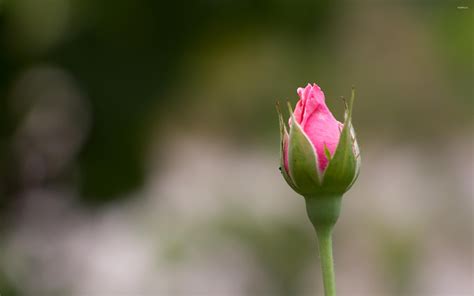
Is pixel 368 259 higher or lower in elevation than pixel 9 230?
lower

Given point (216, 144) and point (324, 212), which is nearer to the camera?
point (324, 212)

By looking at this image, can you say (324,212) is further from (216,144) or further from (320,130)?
(216,144)

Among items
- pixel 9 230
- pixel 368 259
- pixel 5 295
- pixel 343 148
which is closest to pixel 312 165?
pixel 343 148

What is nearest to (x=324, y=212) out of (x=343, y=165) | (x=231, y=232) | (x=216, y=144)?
(x=343, y=165)

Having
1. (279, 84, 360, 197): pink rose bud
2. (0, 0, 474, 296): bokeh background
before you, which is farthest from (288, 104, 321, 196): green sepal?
(0, 0, 474, 296): bokeh background

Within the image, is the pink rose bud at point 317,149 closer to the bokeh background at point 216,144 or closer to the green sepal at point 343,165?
the green sepal at point 343,165

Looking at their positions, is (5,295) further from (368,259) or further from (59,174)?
(368,259)
